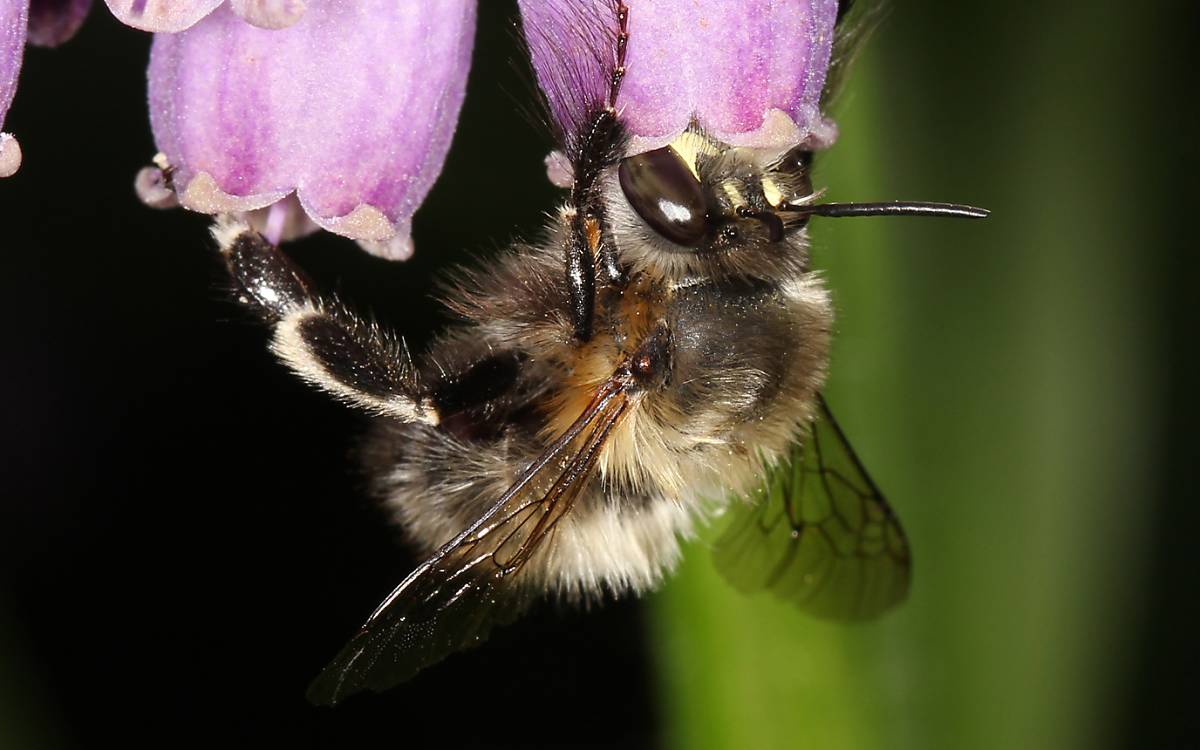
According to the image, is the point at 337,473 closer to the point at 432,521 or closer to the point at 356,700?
the point at 356,700

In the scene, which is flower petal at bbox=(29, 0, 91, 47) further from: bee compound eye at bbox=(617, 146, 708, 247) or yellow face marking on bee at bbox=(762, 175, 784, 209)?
yellow face marking on bee at bbox=(762, 175, 784, 209)

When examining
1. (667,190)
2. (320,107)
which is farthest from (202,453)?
(667,190)

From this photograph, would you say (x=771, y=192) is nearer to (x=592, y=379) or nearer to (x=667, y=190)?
(x=667, y=190)

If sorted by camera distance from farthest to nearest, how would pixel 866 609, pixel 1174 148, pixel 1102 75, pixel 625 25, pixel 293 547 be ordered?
pixel 293 547
pixel 1174 148
pixel 1102 75
pixel 866 609
pixel 625 25

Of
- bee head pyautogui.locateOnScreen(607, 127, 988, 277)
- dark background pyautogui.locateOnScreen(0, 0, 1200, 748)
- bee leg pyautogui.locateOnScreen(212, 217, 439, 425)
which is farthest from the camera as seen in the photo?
dark background pyautogui.locateOnScreen(0, 0, 1200, 748)

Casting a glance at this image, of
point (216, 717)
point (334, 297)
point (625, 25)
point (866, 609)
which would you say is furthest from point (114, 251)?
point (625, 25)

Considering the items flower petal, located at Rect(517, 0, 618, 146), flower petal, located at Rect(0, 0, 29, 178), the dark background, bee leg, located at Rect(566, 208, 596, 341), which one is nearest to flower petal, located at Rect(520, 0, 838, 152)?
flower petal, located at Rect(517, 0, 618, 146)
